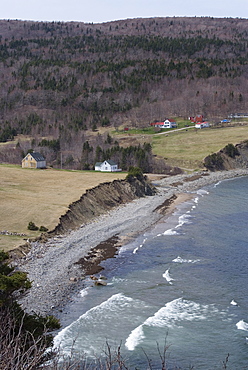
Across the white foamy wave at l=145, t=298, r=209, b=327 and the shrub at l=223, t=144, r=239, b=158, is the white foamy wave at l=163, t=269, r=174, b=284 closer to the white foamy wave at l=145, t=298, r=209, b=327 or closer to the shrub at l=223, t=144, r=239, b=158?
the white foamy wave at l=145, t=298, r=209, b=327

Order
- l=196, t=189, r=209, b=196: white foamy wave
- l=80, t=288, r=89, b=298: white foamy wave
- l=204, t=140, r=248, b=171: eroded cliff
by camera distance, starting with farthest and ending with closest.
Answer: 1. l=204, t=140, r=248, b=171: eroded cliff
2. l=196, t=189, r=209, b=196: white foamy wave
3. l=80, t=288, r=89, b=298: white foamy wave

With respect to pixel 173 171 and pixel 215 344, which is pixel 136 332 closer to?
pixel 215 344

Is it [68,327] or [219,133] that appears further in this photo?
[219,133]

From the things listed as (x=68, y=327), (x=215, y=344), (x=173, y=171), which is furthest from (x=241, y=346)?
(x=173, y=171)

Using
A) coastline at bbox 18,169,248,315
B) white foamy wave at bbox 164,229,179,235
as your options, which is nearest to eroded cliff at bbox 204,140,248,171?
coastline at bbox 18,169,248,315

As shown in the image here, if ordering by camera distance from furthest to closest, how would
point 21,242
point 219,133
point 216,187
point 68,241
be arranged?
point 219,133 < point 216,187 < point 68,241 < point 21,242

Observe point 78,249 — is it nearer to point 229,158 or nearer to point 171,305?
point 171,305
